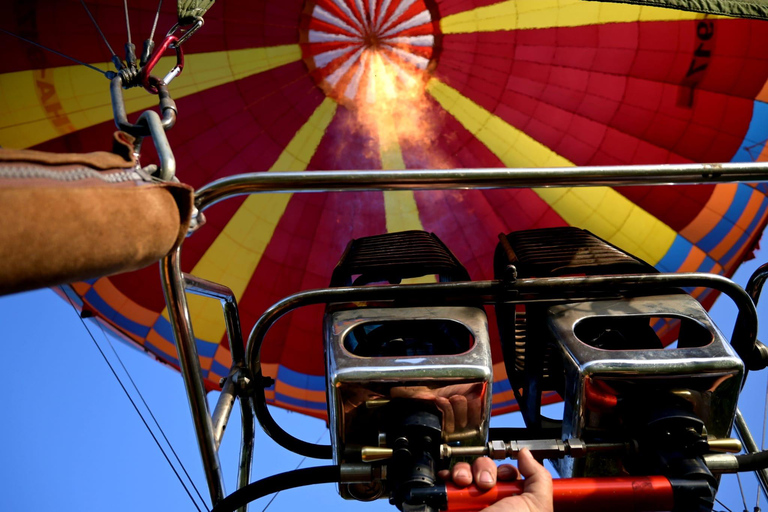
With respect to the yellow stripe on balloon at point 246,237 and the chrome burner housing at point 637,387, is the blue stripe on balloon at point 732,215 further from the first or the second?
the chrome burner housing at point 637,387

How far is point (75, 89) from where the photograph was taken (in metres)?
4.43

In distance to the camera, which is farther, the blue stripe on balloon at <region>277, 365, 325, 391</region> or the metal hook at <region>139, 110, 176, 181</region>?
the blue stripe on balloon at <region>277, 365, 325, 391</region>

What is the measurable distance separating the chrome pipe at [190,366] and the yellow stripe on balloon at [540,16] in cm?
384

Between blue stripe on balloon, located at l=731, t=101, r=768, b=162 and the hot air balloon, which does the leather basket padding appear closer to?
the hot air balloon

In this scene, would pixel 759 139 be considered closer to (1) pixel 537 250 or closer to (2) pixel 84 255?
(1) pixel 537 250

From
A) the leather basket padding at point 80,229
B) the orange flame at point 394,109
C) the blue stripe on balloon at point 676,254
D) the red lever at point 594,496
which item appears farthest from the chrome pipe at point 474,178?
the blue stripe on balloon at point 676,254

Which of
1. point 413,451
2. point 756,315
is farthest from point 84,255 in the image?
point 756,315

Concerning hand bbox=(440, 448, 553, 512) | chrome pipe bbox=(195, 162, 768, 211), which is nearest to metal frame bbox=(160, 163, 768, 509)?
chrome pipe bbox=(195, 162, 768, 211)

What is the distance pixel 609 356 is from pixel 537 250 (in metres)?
0.42

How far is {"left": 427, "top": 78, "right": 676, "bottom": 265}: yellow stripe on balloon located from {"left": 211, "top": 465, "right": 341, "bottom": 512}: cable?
12.8 feet

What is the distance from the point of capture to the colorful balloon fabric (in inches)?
168

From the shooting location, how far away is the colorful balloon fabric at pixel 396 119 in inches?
168

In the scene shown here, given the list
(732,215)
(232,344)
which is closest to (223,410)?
(232,344)

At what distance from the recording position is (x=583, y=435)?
107 centimetres
